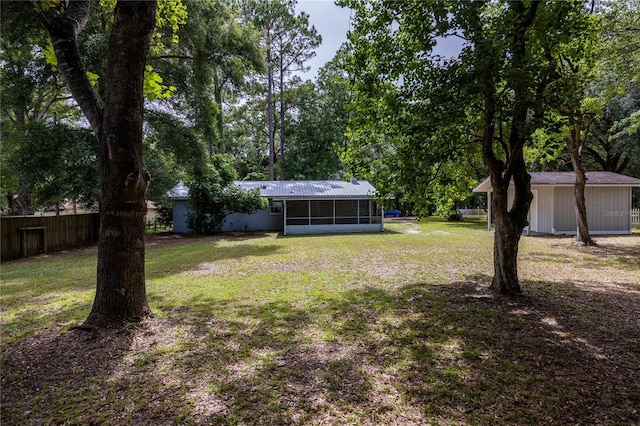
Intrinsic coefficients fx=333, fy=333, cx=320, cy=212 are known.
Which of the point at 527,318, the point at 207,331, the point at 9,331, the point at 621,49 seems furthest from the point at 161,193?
the point at 621,49

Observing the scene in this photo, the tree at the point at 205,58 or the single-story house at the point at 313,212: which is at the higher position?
the tree at the point at 205,58

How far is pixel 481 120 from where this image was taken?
619 cm

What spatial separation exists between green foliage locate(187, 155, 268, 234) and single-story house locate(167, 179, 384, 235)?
1.16m

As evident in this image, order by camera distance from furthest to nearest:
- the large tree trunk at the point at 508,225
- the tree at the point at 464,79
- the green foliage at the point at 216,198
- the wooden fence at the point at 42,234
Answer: the green foliage at the point at 216,198, the wooden fence at the point at 42,234, the large tree trunk at the point at 508,225, the tree at the point at 464,79

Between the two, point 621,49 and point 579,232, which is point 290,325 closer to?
point 621,49

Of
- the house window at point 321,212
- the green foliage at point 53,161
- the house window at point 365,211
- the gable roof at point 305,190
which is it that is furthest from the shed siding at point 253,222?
the green foliage at point 53,161

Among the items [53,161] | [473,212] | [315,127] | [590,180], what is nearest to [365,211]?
[590,180]

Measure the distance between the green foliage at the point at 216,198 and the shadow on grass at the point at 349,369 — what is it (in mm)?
13316

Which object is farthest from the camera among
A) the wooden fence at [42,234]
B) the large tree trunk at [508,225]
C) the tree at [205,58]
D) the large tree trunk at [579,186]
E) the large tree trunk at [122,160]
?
the tree at [205,58]

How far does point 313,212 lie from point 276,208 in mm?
3087

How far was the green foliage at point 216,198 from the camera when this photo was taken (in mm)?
17828

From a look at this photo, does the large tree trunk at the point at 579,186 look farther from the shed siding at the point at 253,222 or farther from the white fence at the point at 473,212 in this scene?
the white fence at the point at 473,212

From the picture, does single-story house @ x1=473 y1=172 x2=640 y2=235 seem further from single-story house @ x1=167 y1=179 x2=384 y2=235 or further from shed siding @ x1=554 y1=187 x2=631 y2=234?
single-story house @ x1=167 y1=179 x2=384 y2=235

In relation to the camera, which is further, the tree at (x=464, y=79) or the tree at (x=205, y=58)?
the tree at (x=205, y=58)
